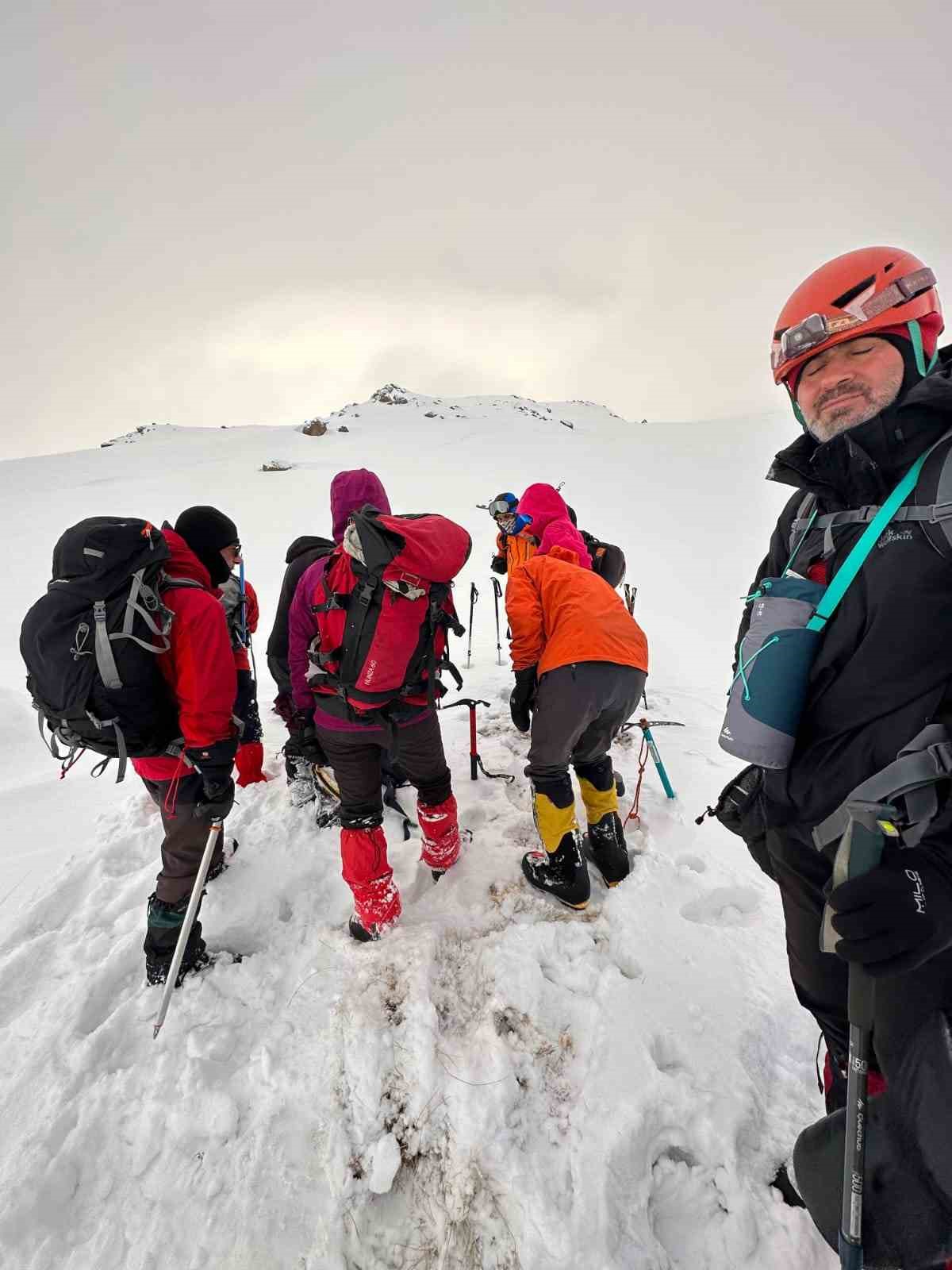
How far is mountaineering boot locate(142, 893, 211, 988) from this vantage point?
264 centimetres

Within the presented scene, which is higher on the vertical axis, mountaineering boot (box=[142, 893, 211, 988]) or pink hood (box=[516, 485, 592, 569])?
A: pink hood (box=[516, 485, 592, 569])

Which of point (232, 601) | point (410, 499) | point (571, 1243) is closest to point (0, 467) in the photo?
point (410, 499)

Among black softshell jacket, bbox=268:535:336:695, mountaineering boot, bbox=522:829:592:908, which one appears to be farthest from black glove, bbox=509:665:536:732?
black softshell jacket, bbox=268:535:336:695

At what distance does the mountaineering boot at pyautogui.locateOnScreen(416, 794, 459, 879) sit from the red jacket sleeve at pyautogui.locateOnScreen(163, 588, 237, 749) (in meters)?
1.39

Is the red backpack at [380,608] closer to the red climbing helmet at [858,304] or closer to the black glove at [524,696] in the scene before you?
the black glove at [524,696]

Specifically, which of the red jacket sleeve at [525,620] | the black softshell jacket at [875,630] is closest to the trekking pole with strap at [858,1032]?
the black softshell jacket at [875,630]

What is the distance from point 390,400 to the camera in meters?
66.9

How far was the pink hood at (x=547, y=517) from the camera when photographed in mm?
4129

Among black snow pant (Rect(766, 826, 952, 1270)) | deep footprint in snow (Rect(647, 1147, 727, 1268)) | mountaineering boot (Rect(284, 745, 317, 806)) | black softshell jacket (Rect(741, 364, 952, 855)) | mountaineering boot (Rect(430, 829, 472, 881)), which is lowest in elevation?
deep footprint in snow (Rect(647, 1147, 727, 1268))

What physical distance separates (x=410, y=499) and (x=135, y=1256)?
2177cm

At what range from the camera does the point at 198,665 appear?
251 centimetres

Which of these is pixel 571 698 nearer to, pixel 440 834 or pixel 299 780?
pixel 440 834

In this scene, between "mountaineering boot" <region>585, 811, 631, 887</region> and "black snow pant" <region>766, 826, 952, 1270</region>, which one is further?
"mountaineering boot" <region>585, 811, 631, 887</region>

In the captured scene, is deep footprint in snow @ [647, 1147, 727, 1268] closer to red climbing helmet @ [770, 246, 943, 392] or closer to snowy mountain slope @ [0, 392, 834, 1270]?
snowy mountain slope @ [0, 392, 834, 1270]
